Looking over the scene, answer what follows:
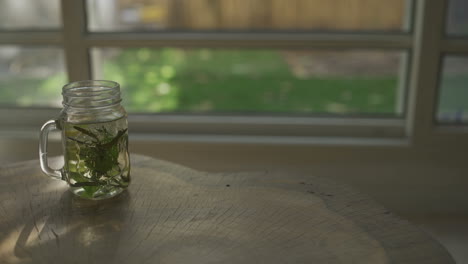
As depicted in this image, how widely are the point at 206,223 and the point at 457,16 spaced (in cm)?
140

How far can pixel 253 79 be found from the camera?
2.15m

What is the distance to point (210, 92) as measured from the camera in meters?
2.18

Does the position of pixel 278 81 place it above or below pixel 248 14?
below

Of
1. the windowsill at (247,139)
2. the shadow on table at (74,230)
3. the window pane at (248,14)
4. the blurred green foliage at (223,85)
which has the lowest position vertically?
the windowsill at (247,139)

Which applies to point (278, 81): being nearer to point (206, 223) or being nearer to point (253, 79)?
point (253, 79)

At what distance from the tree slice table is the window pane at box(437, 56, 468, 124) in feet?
3.37

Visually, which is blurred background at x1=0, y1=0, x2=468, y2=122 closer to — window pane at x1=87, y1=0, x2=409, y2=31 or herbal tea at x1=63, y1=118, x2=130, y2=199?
window pane at x1=87, y1=0, x2=409, y2=31

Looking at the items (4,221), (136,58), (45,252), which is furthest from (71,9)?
(45,252)

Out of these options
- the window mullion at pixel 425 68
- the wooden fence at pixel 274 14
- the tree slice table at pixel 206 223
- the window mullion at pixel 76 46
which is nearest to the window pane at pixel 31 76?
the window mullion at pixel 76 46

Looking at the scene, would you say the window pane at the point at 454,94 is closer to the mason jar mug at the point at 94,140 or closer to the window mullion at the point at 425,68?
the window mullion at the point at 425,68

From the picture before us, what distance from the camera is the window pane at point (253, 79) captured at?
210 cm

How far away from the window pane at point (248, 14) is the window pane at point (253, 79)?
0.33 ft

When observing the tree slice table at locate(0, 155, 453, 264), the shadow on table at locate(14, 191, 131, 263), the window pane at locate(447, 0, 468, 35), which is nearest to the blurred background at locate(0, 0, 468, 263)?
the window pane at locate(447, 0, 468, 35)

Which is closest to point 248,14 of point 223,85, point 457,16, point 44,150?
point 223,85
